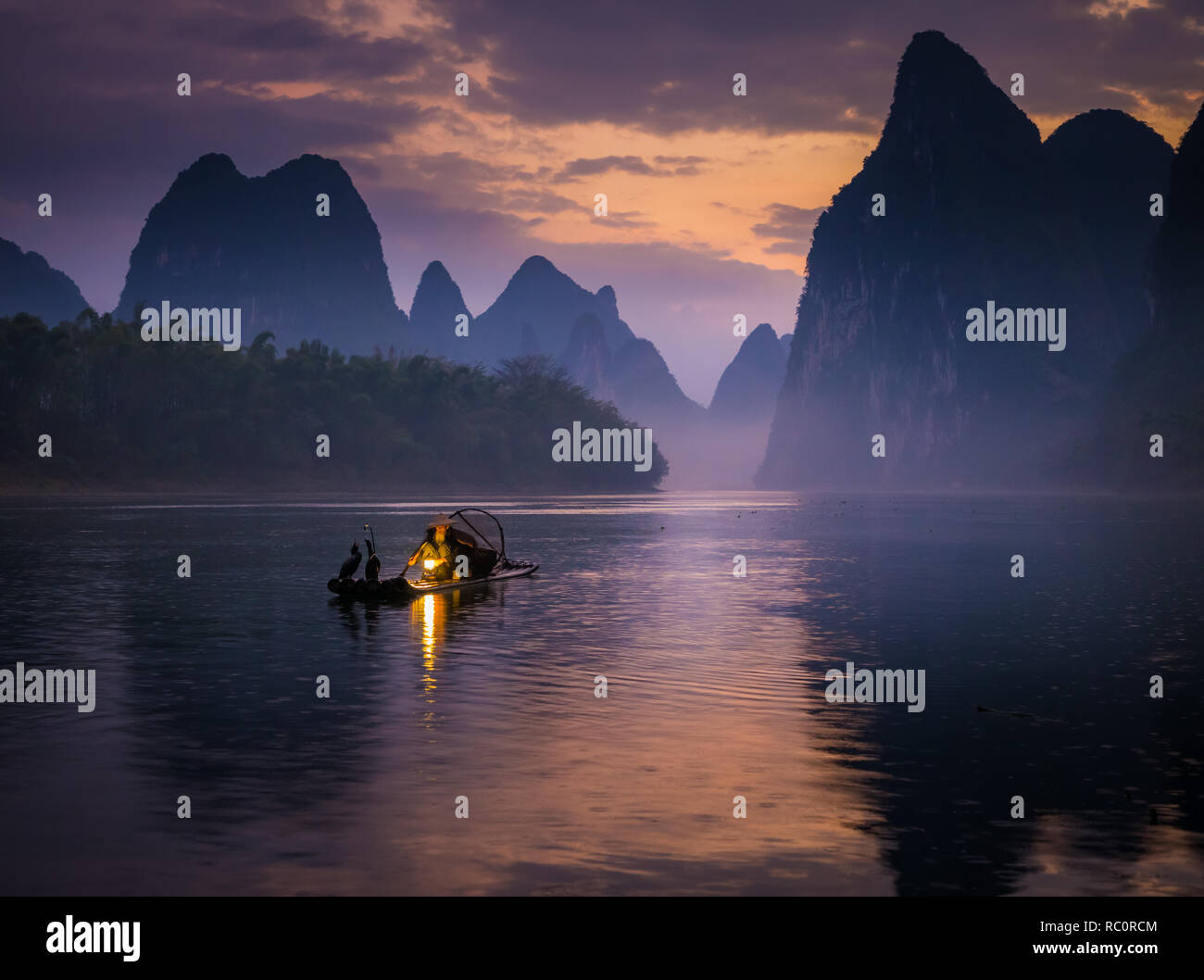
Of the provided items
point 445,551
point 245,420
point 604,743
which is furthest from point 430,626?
point 245,420

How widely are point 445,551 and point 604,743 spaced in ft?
68.3

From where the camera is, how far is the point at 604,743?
14.9m

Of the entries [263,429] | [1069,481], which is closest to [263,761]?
[263,429]

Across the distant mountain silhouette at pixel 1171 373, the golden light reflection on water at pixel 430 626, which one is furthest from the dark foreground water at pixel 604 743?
the distant mountain silhouette at pixel 1171 373

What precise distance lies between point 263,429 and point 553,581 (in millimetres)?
110127

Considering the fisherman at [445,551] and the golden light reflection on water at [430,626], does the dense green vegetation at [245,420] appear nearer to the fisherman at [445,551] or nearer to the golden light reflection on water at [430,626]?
the fisherman at [445,551]

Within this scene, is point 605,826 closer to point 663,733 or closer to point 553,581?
point 663,733

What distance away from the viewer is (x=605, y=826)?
1120 cm

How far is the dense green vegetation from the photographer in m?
120

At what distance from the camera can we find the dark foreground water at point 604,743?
1008 cm

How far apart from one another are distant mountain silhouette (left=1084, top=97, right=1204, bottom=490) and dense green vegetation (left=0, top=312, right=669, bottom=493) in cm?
7877

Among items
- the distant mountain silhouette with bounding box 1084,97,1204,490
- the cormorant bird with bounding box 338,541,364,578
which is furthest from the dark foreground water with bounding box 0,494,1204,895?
the distant mountain silhouette with bounding box 1084,97,1204,490

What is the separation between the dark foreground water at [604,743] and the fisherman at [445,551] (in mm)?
2112

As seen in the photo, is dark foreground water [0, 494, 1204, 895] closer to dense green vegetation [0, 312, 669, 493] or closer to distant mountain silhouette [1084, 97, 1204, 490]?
dense green vegetation [0, 312, 669, 493]
